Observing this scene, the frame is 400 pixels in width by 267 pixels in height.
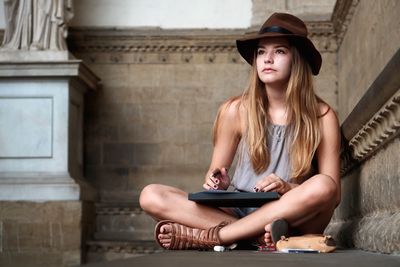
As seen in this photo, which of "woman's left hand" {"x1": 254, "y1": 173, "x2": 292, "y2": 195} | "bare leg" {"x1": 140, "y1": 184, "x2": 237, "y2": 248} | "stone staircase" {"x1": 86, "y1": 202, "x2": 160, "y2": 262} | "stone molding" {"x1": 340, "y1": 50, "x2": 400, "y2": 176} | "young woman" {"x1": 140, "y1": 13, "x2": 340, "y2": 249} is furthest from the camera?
"stone staircase" {"x1": 86, "y1": 202, "x2": 160, "y2": 262}

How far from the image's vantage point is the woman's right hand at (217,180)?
11.4 ft

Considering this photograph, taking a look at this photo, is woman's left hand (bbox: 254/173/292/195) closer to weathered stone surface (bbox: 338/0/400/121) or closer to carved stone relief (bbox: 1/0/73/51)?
weathered stone surface (bbox: 338/0/400/121)

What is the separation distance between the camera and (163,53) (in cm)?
927

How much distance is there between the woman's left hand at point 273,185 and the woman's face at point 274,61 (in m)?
0.49

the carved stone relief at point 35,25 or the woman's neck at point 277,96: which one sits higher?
the carved stone relief at point 35,25

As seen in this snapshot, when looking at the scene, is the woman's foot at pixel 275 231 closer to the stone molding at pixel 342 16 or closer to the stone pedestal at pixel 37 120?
the stone molding at pixel 342 16

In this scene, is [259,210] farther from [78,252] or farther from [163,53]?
[163,53]

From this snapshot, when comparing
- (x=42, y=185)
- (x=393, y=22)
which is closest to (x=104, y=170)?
(x=42, y=185)

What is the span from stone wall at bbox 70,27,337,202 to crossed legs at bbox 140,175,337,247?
Answer: 554cm

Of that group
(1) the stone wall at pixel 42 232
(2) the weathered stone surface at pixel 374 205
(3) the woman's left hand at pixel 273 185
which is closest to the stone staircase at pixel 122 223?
(1) the stone wall at pixel 42 232

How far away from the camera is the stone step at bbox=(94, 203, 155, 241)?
877 centimetres

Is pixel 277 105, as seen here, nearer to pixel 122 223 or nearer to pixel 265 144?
pixel 265 144

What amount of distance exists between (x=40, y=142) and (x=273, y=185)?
17.2ft

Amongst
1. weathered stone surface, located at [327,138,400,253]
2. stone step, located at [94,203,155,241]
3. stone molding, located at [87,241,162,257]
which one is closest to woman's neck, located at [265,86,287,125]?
weathered stone surface, located at [327,138,400,253]
